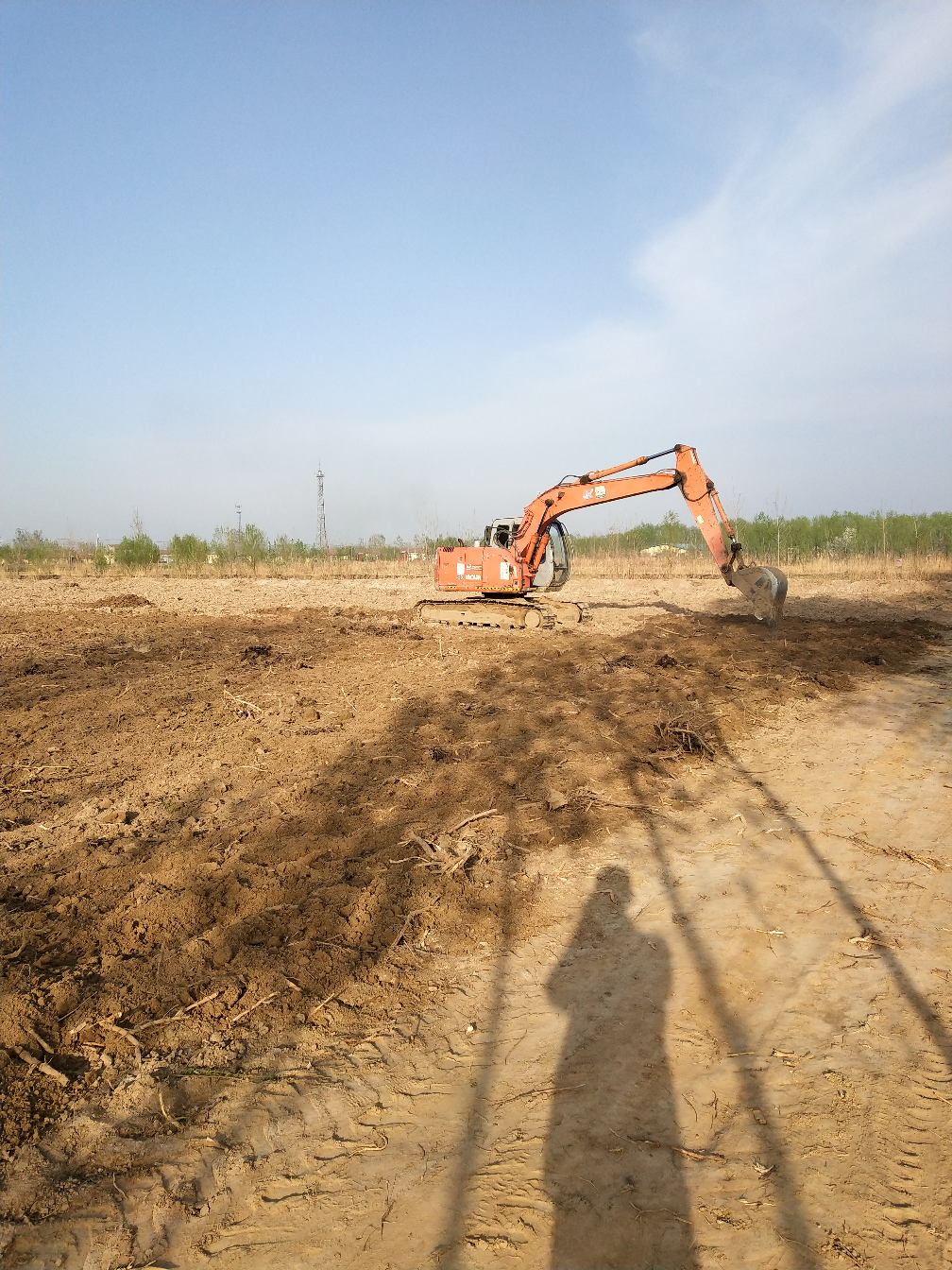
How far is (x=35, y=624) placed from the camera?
15578 millimetres

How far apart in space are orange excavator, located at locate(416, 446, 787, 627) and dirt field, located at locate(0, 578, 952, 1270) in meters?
6.54

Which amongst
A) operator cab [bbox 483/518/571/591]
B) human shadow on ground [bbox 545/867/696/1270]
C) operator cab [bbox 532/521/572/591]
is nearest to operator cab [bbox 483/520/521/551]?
operator cab [bbox 483/518/571/591]

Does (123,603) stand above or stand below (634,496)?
below

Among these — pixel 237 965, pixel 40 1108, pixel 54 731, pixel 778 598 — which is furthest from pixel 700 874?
pixel 778 598

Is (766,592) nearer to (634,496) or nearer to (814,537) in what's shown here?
(634,496)

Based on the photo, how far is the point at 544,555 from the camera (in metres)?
15.9

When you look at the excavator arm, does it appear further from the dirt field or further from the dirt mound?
the dirt mound

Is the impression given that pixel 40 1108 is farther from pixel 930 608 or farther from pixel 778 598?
pixel 930 608

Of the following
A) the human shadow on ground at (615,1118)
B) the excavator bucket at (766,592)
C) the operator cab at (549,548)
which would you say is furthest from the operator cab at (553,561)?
the human shadow on ground at (615,1118)

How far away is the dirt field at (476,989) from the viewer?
97.7 inches

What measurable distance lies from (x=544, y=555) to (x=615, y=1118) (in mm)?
13487

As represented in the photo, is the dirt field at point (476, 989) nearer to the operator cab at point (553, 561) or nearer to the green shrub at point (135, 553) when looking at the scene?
the operator cab at point (553, 561)

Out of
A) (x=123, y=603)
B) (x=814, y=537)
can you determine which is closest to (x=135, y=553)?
(x=123, y=603)

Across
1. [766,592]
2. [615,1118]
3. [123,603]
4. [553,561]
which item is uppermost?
[553,561]
